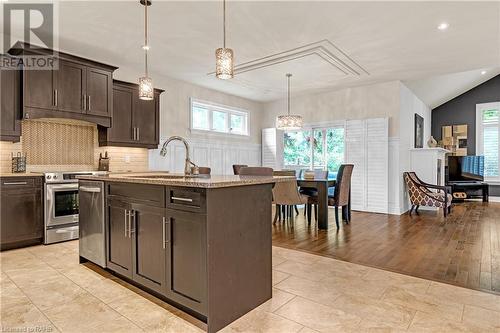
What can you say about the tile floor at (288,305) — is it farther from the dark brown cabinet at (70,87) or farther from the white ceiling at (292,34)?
the white ceiling at (292,34)

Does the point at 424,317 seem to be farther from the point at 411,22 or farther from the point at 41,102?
the point at 41,102

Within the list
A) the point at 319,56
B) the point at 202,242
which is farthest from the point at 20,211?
the point at 319,56

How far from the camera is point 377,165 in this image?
6.48 metres

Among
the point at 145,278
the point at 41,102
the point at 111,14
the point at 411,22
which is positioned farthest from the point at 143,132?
the point at 411,22

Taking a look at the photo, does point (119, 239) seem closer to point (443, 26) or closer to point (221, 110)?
point (443, 26)

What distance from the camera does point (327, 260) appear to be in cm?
323

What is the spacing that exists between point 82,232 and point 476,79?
10.1m

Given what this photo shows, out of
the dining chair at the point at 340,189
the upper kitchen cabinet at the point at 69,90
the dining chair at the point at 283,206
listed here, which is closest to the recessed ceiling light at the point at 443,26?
the dining chair at the point at 340,189

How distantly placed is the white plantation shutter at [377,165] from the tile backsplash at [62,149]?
4.97 m

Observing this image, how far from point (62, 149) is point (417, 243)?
5.40m

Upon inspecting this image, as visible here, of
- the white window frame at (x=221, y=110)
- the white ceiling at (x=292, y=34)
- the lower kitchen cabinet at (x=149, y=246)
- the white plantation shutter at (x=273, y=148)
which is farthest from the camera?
the white plantation shutter at (x=273, y=148)

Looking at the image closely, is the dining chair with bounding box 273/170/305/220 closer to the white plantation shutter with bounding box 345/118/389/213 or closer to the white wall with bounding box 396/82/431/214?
the white plantation shutter with bounding box 345/118/389/213

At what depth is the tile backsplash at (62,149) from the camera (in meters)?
4.18

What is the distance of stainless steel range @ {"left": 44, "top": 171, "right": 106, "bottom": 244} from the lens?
3916 millimetres
